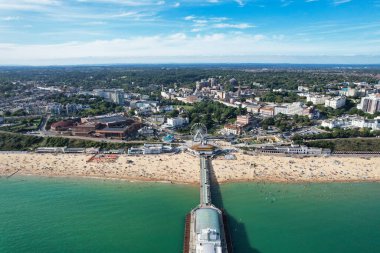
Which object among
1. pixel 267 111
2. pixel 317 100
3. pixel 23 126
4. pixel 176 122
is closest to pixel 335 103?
pixel 317 100

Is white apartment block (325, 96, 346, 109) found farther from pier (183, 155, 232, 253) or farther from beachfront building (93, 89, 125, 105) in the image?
pier (183, 155, 232, 253)

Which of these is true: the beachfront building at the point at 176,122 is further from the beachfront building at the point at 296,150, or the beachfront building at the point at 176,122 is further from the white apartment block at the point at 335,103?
the white apartment block at the point at 335,103

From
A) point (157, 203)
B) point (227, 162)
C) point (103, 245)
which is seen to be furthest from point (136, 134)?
point (103, 245)

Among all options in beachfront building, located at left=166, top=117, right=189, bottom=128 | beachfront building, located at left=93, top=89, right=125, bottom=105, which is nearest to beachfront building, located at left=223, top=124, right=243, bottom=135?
beachfront building, located at left=166, top=117, right=189, bottom=128

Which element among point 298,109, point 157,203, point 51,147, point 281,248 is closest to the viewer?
point 281,248

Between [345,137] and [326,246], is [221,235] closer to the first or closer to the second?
[326,246]

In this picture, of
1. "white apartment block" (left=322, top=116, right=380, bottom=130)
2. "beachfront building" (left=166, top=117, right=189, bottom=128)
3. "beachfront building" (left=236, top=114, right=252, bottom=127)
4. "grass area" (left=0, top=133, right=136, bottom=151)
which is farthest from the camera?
"beachfront building" (left=166, top=117, right=189, bottom=128)

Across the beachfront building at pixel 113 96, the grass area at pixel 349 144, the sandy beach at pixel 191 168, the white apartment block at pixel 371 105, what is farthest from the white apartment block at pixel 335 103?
the beachfront building at pixel 113 96
